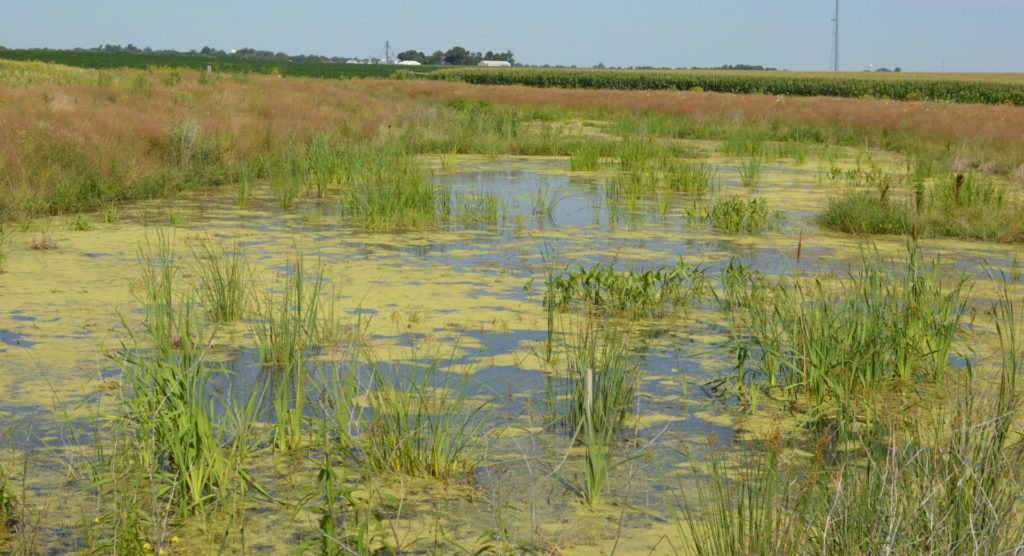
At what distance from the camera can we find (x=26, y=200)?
962 cm

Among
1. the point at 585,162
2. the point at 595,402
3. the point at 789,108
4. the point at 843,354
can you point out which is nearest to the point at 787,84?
the point at 789,108

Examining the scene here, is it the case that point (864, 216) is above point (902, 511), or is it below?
above

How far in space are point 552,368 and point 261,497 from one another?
203 centimetres

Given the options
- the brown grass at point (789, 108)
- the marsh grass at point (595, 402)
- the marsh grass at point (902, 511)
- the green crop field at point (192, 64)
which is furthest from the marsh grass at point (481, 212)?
the green crop field at point (192, 64)

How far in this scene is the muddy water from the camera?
3684mm

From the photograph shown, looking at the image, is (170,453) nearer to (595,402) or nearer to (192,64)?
(595,402)

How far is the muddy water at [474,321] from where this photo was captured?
3684mm

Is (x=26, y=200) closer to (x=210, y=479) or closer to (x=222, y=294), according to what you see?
(x=222, y=294)

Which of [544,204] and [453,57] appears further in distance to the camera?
[453,57]

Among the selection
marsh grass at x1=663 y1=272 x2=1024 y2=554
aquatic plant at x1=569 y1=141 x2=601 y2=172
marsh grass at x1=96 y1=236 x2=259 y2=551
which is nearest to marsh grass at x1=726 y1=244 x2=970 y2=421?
marsh grass at x1=663 y1=272 x2=1024 y2=554

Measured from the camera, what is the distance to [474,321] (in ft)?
20.6

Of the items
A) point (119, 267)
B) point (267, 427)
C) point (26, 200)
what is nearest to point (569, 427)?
point (267, 427)

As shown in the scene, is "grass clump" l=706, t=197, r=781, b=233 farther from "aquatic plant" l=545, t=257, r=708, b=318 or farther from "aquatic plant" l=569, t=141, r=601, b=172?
"aquatic plant" l=569, t=141, r=601, b=172

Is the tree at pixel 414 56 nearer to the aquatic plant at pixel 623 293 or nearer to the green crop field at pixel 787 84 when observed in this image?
the green crop field at pixel 787 84
